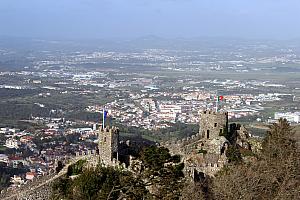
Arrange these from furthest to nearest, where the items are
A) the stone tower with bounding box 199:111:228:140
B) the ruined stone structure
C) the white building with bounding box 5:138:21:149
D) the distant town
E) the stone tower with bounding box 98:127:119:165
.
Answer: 1. the white building with bounding box 5:138:21:149
2. the distant town
3. the stone tower with bounding box 199:111:228:140
4. the stone tower with bounding box 98:127:119:165
5. the ruined stone structure

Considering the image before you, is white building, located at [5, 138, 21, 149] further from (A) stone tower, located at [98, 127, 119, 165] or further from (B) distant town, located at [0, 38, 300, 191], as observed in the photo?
(A) stone tower, located at [98, 127, 119, 165]

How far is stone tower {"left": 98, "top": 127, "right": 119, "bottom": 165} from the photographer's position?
22.4 metres

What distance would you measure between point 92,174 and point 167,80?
3857 inches

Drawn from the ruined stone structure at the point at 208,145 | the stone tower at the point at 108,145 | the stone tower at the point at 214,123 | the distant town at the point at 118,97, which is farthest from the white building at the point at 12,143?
the stone tower at the point at 108,145

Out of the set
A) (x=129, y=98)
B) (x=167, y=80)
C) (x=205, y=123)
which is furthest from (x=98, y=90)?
(x=205, y=123)

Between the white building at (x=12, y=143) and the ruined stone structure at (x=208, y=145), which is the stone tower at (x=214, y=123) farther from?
the white building at (x=12, y=143)

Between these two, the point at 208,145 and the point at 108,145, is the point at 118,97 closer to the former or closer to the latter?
the point at 208,145

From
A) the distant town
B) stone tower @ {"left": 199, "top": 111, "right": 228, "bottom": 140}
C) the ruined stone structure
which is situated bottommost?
the distant town

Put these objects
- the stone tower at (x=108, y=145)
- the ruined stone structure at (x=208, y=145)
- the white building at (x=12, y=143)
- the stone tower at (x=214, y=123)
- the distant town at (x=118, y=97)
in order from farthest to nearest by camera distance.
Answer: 1. the white building at (x=12, y=143)
2. the distant town at (x=118, y=97)
3. the stone tower at (x=214, y=123)
4. the stone tower at (x=108, y=145)
5. the ruined stone structure at (x=208, y=145)

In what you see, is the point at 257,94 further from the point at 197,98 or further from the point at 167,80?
the point at 167,80

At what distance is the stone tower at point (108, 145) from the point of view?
22.4 metres

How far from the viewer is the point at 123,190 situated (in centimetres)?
1877

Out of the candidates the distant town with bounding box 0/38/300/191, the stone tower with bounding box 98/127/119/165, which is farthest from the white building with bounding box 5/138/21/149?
the stone tower with bounding box 98/127/119/165

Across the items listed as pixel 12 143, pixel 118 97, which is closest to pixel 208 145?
pixel 12 143
